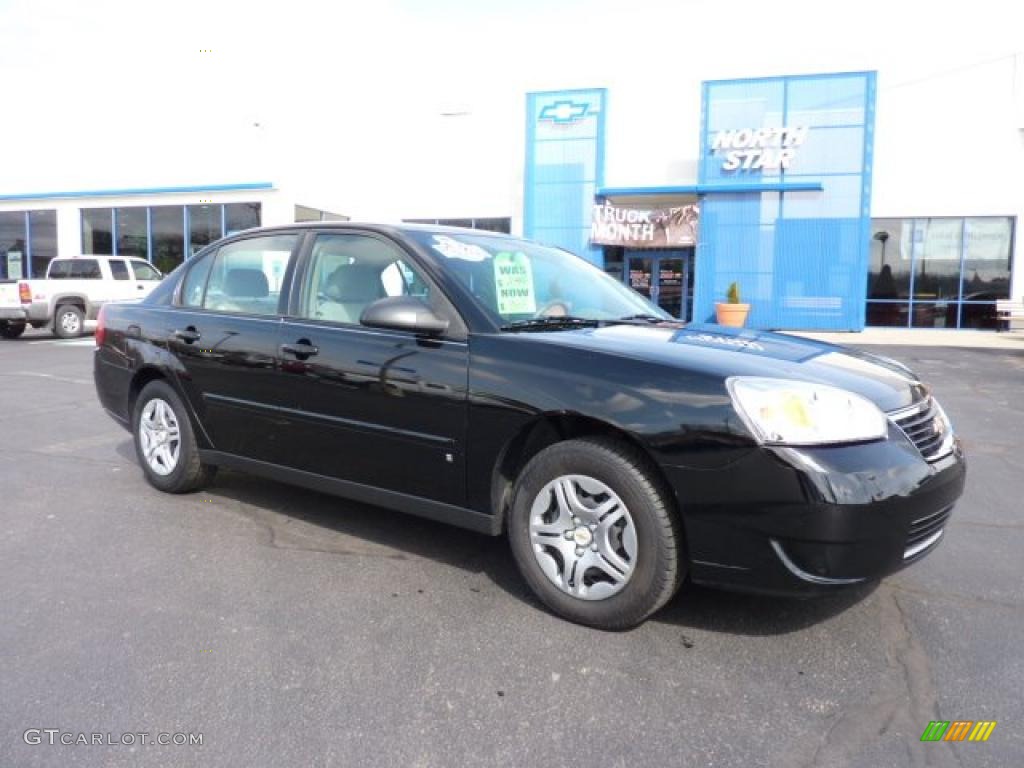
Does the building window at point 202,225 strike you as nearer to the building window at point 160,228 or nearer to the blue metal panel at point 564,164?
the building window at point 160,228

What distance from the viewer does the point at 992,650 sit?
295 cm

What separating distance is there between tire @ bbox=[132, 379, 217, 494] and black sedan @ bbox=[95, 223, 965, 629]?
25 millimetres

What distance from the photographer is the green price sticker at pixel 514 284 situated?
3699mm

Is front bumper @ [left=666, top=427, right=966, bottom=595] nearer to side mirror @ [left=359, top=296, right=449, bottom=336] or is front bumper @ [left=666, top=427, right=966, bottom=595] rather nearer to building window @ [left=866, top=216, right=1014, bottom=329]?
side mirror @ [left=359, top=296, right=449, bottom=336]

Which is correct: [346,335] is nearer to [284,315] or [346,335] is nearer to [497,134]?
[284,315]

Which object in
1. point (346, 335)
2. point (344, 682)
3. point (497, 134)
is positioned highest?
point (497, 134)

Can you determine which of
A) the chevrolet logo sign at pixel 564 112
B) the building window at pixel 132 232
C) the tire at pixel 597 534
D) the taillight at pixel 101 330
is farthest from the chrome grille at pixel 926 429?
the building window at pixel 132 232

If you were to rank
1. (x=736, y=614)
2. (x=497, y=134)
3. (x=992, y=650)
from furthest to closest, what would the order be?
(x=497, y=134), (x=736, y=614), (x=992, y=650)

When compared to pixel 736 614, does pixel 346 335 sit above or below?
above

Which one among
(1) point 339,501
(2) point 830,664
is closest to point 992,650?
(2) point 830,664

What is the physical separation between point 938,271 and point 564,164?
10264 mm

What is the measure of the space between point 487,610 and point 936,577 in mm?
2123

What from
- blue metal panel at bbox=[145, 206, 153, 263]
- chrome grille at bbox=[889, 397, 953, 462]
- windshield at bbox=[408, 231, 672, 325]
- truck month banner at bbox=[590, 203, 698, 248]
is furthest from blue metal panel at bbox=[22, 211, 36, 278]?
chrome grille at bbox=[889, 397, 953, 462]

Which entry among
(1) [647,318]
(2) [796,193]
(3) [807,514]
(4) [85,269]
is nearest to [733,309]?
(2) [796,193]
